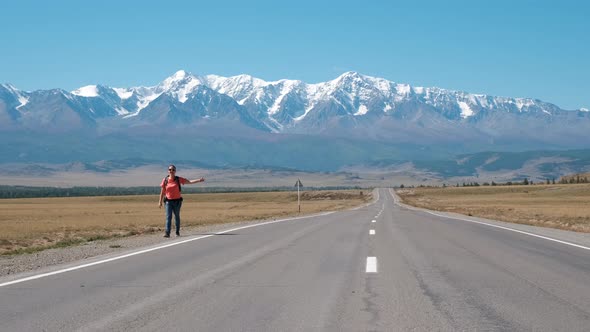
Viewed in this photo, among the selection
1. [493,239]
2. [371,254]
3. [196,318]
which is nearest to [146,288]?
[196,318]

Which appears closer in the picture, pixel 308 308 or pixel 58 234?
pixel 308 308

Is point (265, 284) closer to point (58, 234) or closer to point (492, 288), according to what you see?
point (492, 288)

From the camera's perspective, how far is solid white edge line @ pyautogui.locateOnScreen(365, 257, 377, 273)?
1367 cm

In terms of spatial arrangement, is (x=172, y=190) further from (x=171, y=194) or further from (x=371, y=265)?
(x=371, y=265)

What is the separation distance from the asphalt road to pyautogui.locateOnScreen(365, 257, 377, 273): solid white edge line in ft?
0.22

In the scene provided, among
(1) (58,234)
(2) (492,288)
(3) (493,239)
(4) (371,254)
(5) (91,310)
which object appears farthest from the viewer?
(1) (58,234)

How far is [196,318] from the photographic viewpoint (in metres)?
9.29

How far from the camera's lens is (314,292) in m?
11.2

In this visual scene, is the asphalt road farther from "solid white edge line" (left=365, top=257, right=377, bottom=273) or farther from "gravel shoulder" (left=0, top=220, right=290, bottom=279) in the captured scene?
"gravel shoulder" (left=0, top=220, right=290, bottom=279)

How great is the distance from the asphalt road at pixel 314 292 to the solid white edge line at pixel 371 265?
66mm

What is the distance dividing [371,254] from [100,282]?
21.3 feet

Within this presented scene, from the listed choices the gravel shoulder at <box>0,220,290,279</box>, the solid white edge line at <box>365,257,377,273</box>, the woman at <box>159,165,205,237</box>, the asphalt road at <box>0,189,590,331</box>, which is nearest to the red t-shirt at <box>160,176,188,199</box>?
the woman at <box>159,165,205,237</box>

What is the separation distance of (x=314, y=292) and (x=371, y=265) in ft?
11.2

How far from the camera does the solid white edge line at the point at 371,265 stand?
13.7m
